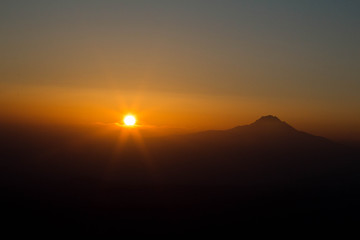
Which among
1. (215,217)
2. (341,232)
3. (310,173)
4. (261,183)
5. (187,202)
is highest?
(310,173)

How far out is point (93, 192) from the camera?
117 m

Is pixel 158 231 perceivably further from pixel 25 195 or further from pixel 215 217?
pixel 25 195

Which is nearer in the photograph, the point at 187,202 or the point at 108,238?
the point at 108,238

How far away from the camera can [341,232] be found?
9038cm

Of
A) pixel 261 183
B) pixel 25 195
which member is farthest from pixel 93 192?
pixel 261 183

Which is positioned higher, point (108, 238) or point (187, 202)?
point (187, 202)

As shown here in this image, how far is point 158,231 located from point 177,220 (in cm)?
846

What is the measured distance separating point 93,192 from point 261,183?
216ft

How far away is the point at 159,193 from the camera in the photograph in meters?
120

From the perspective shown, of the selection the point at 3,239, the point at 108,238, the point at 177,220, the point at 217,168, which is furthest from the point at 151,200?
the point at 217,168

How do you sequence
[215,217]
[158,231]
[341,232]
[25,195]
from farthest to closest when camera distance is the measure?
[25,195], [215,217], [341,232], [158,231]

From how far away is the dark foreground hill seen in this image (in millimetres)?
92062

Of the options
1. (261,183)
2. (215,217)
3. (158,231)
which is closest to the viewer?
(158,231)

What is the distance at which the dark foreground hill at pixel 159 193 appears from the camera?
92.1 meters
